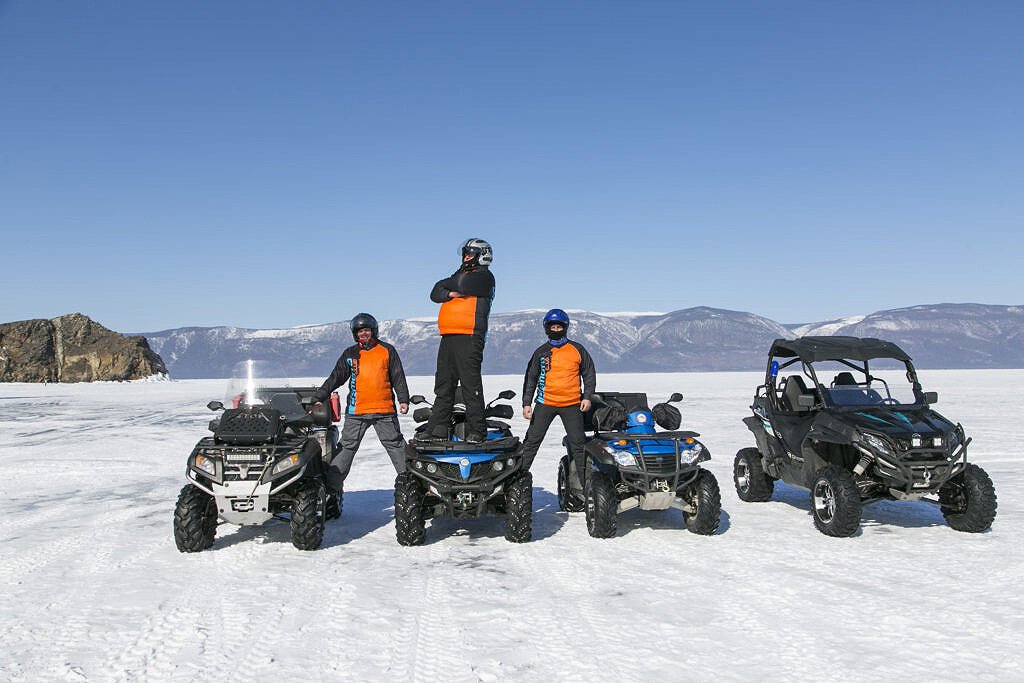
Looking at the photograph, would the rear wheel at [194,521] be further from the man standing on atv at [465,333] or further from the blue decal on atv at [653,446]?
the blue decal on atv at [653,446]

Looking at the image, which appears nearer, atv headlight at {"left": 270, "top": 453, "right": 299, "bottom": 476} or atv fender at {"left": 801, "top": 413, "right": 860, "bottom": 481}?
atv headlight at {"left": 270, "top": 453, "right": 299, "bottom": 476}

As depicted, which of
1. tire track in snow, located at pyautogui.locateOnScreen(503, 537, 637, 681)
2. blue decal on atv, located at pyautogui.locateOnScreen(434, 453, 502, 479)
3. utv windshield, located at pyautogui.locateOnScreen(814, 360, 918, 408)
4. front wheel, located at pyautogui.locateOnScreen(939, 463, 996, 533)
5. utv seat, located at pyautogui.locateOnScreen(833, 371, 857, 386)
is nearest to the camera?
tire track in snow, located at pyautogui.locateOnScreen(503, 537, 637, 681)

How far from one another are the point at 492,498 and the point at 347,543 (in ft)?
4.47

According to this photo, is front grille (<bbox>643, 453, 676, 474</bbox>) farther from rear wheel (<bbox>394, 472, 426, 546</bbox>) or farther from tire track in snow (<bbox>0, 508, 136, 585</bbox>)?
tire track in snow (<bbox>0, 508, 136, 585</bbox>)

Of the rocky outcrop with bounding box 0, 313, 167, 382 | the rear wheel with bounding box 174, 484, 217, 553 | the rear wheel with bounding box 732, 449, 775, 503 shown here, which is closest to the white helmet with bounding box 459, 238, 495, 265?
the rear wheel with bounding box 174, 484, 217, 553

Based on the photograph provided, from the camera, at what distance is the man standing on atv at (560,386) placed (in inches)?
301

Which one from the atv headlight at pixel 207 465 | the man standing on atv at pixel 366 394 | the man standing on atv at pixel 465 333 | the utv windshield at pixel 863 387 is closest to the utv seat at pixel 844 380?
the utv windshield at pixel 863 387

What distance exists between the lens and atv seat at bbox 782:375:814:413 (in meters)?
8.50

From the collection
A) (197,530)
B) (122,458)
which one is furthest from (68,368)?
(197,530)

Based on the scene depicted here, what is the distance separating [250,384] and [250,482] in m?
1.70

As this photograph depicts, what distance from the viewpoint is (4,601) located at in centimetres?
511

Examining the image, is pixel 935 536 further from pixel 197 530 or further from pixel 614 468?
pixel 197 530

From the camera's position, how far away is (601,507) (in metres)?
6.82

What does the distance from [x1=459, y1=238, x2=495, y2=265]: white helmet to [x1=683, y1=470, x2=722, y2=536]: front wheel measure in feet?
9.10
